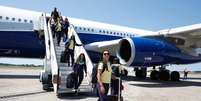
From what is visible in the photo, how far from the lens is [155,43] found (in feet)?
58.0

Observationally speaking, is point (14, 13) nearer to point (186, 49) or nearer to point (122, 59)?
point (122, 59)

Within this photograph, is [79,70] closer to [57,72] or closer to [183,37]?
[57,72]

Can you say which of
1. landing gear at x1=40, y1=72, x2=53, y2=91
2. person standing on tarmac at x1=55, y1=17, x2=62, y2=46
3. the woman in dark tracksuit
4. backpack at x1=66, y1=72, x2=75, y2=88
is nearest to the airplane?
person standing on tarmac at x1=55, y1=17, x2=62, y2=46

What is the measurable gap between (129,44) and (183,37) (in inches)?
127

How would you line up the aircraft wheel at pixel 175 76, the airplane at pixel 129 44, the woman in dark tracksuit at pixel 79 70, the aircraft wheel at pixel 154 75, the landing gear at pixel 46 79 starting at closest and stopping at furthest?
1. the woman in dark tracksuit at pixel 79 70
2. the landing gear at pixel 46 79
3. the airplane at pixel 129 44
4. the aircraft wheel at pixel 175 76
5. the aircraft wheel at pixel 154 75

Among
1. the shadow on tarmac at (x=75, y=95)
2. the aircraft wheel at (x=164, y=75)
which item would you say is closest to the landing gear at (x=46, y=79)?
the shadow on tarmac at (x=75, y=95)

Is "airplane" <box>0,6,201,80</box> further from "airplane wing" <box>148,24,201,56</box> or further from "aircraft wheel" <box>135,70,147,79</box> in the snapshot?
"aircraft wheel" <box>135,70,147,79</box>

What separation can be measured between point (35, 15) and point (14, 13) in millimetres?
1182

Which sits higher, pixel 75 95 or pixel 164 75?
pixel 164 75

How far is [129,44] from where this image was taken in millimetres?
17188

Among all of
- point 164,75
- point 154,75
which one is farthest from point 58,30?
point 154,75

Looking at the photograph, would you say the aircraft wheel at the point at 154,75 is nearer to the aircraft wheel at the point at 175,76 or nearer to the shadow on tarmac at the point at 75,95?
the aircraft wheel at the point at 175,76

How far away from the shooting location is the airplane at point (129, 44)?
1716 cm

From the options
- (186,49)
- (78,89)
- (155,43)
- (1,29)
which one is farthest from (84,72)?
(186,49)
